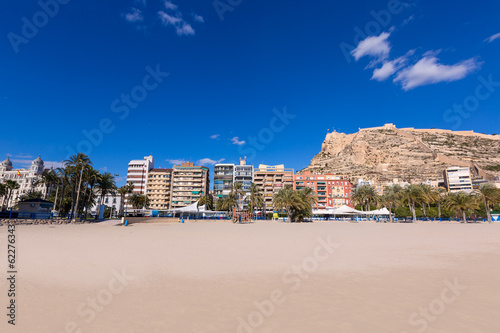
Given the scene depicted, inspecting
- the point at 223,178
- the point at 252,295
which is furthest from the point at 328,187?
the point at 252,295

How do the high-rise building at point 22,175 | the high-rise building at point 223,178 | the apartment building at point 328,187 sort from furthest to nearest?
the high-rise building at point 22,175, the high-rise building at point 223,178, the apartment building at point 328,187

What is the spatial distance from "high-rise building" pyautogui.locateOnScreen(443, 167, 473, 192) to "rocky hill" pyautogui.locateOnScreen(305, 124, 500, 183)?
45.0 ft

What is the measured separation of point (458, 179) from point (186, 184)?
125931 millimetres

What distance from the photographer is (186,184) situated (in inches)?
4429

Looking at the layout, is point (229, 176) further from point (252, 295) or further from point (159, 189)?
point (252, 295)

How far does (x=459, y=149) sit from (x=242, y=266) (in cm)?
19367

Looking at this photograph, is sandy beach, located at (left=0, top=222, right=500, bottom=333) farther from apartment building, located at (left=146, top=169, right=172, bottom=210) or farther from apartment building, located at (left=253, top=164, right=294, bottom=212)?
apartment building, located at (left=146, top=169, right=172, bottom=210)

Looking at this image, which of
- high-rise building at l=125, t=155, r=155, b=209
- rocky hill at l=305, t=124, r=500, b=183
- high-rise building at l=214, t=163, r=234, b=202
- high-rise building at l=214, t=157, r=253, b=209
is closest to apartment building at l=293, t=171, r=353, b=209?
high-rise building at l=214, t=157, r=253, b=209

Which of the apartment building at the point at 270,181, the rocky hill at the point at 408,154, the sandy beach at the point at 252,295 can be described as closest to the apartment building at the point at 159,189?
the apartment building at the point at 270,181

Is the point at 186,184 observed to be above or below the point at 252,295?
above

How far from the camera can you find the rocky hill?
137625mm

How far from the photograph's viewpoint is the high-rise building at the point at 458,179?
115 metres

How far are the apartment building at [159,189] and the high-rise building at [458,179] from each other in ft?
428

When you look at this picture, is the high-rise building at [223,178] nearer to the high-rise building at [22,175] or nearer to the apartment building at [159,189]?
the apartment building at [159,189]
